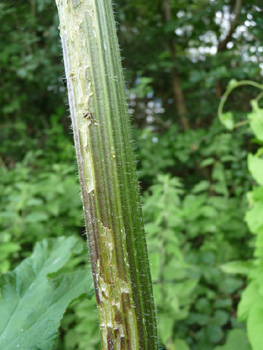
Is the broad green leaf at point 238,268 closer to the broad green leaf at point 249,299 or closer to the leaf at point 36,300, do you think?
the broad green leaf at point 249,299

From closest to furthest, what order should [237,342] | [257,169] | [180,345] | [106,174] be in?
1. [106,174]
2. [257,169]
3. [237,342]
4. [180,345]

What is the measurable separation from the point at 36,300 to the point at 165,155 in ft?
7.30

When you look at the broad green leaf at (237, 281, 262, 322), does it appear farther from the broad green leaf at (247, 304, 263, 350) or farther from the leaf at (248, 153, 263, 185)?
the leaf at (248, 153, 263, 185)

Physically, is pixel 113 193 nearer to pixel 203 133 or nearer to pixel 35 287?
pixel 35 287

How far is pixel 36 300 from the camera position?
0.75m

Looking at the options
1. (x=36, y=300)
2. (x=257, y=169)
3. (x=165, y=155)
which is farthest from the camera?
(x=165, y=155)

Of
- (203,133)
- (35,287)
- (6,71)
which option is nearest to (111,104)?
(35,287)

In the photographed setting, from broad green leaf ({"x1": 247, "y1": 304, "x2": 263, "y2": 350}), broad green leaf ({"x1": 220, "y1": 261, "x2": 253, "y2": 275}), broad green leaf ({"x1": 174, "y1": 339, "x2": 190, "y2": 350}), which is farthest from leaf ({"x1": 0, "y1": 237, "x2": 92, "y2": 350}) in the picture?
broad green leaf ({"x1": 174, "y1": 339, "x2": 190, "y2": 350})

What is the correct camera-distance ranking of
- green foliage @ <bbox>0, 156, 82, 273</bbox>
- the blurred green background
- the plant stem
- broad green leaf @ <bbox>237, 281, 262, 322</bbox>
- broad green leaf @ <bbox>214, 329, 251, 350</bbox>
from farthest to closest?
green foliage @ <bbox>0, 156, 82, 273</bbox> < the blurred green background < broad green leaf @ <bbox>214, 329, 251, 350</bbox> < broad green leaf @ <bbox>237, 281, 262, 322</bbox> < the plant stem

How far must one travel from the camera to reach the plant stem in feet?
1.84

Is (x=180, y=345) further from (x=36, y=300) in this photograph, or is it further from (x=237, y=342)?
(x=36, y=300)

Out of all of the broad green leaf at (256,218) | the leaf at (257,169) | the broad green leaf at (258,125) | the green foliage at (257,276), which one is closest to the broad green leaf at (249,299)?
the green foliage at (257,276)

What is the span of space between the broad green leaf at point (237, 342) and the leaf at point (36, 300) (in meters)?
0.72

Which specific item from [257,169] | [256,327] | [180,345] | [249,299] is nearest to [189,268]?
[180,345]
